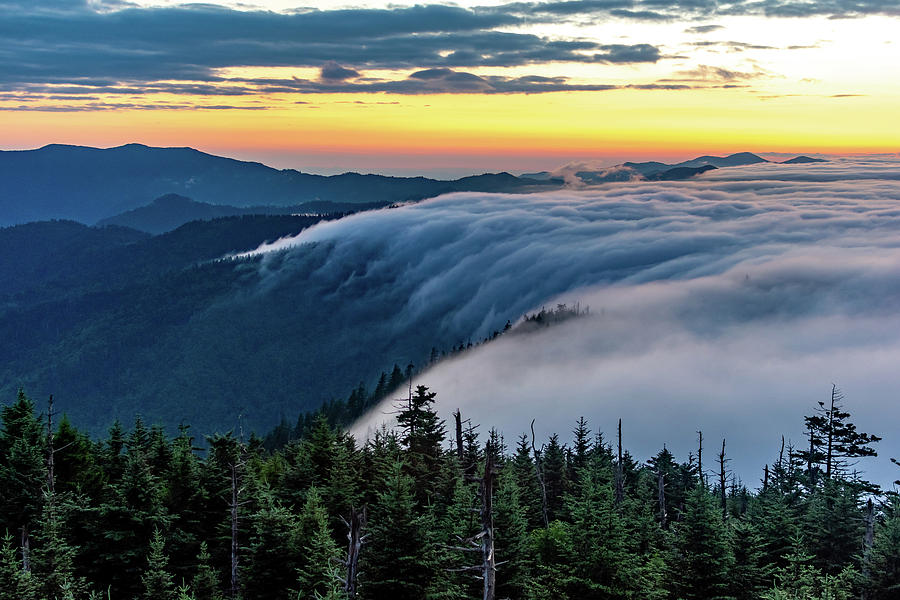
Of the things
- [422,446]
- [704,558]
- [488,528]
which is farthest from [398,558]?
[422,446]

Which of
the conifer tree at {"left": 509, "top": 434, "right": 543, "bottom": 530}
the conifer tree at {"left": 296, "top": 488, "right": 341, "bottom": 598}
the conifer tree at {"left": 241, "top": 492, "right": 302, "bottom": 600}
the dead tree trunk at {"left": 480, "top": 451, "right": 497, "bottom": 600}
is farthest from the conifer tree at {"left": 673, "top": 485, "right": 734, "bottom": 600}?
the conifer tree at {"left": 509, "top": 434, "right": 543, "bottom": 530}

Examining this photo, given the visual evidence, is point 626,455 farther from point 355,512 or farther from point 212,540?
point 355,512

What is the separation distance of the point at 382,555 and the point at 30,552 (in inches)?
602

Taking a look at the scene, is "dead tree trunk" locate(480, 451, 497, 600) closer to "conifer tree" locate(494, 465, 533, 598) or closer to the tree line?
the tree line

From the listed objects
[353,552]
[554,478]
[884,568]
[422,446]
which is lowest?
[554,478]

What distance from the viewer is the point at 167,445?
49.3 m

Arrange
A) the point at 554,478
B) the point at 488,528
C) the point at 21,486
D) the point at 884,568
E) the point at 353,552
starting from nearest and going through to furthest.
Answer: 1. the point at 488,528
2. the point at 353,552
3. the point at 884,568
4. the point at 21,486
5. the point at 554,478

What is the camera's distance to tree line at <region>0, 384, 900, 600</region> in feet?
93.8

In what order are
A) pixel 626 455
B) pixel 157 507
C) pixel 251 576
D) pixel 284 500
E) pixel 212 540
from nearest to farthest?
pixel 251 576, pixel 157 507, pixel 212 540, pixel 284 500, pixel 626 455

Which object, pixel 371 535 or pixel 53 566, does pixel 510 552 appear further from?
pixel 53 566

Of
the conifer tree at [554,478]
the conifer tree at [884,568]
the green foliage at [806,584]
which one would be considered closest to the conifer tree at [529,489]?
the conifer tree at [554,478]

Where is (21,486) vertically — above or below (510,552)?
above

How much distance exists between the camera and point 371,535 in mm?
31109

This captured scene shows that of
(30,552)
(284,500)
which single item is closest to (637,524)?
(284,500)
